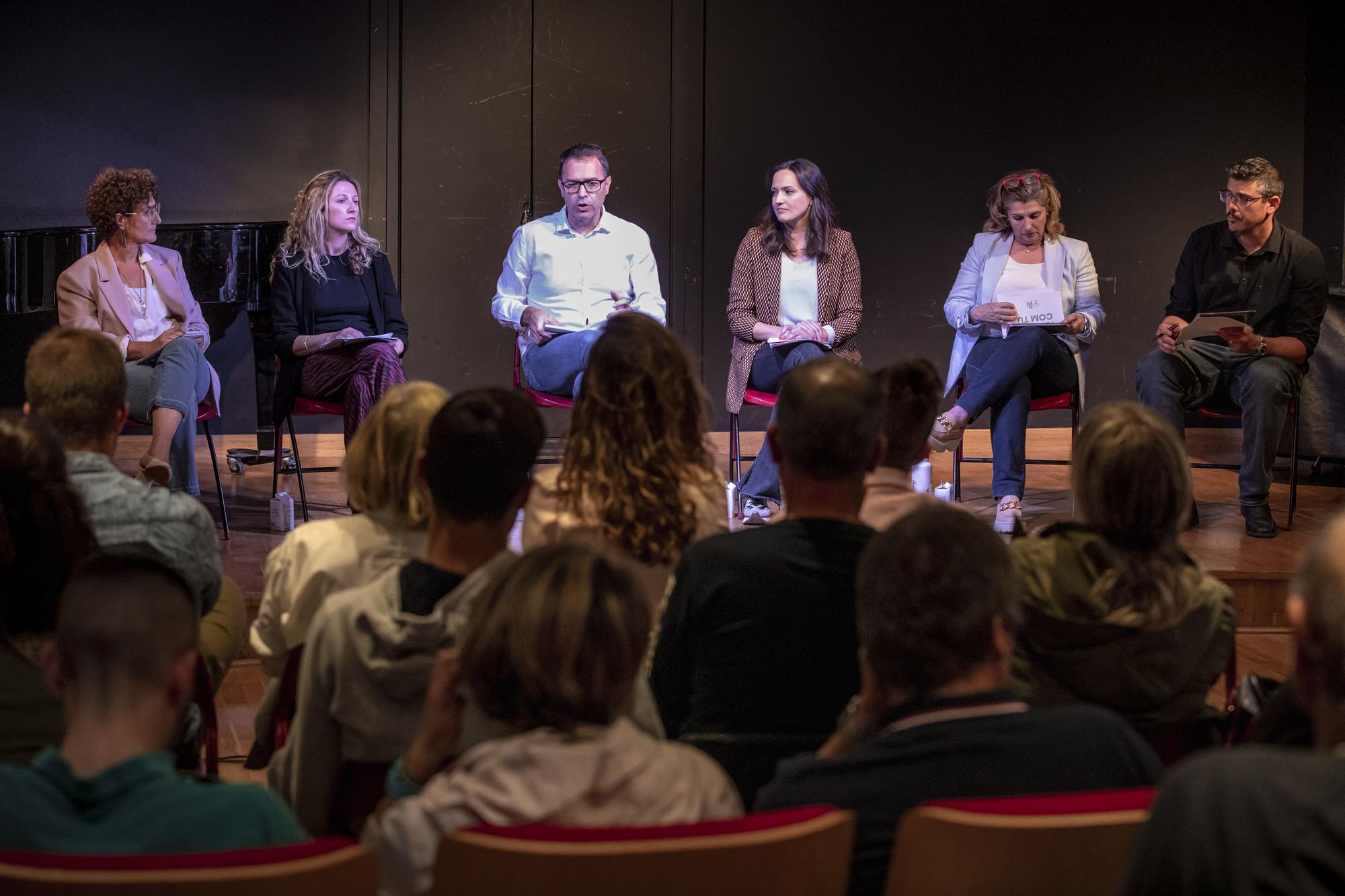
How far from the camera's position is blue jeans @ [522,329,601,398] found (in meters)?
4.75

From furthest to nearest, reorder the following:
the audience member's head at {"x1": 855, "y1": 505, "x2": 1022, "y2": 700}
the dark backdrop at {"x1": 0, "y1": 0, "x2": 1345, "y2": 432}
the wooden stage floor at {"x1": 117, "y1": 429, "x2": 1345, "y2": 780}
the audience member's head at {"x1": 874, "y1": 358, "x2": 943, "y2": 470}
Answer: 1. the dark backdrop at {"x1": 0, "y1": 0, "x2": 1345, "y2": 432}
2. the wooden stage floor at {"x1": 117, "y1": 429, "x2": 1345, "y2": 780}
3. the audience member's head at {"x1": 874, "y1": 358, "x2": 943, "y2": 470}
4. the audience member's head at {"x1": 855, "y1": 505, "x2": 1022, "y2": 700}

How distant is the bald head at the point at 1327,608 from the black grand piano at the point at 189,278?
15.2ft

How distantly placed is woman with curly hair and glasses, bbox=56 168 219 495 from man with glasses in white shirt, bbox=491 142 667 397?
109 cm

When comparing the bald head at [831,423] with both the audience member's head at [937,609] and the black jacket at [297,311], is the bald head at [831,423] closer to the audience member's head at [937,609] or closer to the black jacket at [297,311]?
the audience member's head at [937,609]

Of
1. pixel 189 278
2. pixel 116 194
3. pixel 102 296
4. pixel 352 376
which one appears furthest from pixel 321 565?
pixel 189 278

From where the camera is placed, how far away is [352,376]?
184 inches

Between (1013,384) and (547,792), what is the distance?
Answer: 12.6 ft

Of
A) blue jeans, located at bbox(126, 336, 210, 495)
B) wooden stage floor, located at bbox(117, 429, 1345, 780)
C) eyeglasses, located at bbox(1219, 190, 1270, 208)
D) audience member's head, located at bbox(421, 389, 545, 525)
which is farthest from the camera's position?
eyeglasses, located at bbox(1219, 190, 1270, 208)

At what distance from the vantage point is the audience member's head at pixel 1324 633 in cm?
105

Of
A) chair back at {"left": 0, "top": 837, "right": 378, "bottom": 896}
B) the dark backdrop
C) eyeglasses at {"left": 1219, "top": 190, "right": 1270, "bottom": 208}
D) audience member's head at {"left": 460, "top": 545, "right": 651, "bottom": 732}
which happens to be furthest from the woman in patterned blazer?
chair back at {"left": 0, "top": 837, "right": 378, "bottom": 896}

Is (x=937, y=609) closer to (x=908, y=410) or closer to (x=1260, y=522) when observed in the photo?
(x=908, y=410)

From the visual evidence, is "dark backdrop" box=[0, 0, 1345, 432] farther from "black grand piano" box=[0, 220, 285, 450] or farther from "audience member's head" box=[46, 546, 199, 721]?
"audience member's head" box=[46, 546, 199, 721]

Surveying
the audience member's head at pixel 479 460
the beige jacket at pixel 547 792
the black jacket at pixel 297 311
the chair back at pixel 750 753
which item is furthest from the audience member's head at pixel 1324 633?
the black jacket at pixel 297 311

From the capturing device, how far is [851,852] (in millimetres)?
1355
